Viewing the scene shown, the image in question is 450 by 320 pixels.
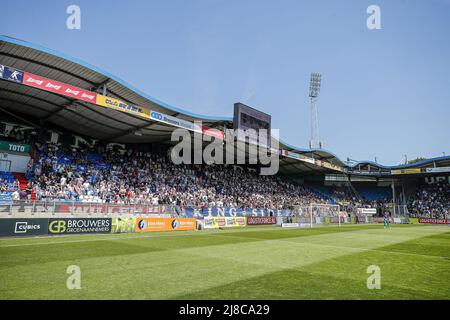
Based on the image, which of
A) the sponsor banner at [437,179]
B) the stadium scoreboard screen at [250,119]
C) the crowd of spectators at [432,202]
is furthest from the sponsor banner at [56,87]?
the sponsor banner at [437,179]

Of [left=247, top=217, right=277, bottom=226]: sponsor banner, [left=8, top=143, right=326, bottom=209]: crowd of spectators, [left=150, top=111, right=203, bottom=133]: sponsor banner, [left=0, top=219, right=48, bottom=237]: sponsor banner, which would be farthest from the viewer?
[left=247, top=217, right=277, bottom=226]: sponsor banner

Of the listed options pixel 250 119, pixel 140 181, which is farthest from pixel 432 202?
pixel 140 181

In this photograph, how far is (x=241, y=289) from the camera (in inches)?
229

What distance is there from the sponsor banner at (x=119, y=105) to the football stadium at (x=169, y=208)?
0.09 meters

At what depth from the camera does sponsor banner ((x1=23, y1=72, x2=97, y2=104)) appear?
18.6m

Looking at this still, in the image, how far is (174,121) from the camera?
27125 mm

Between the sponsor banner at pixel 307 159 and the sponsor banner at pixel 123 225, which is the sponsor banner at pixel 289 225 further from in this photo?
the sponsor banner at pixel 123 225

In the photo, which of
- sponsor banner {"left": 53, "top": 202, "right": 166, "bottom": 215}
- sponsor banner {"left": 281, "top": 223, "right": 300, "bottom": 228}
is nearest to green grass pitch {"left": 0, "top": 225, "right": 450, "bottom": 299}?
sponsor banner {"left": 53, "top": 202, "right": 166, "bottom": 215}

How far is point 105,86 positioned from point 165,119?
565cm

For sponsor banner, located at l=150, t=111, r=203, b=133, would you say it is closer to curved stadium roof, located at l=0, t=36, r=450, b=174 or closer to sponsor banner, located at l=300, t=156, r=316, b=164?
curved stadium roof, located at l=0, t=36, r=450, b=174

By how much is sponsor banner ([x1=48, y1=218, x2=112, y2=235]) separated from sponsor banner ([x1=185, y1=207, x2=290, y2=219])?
8.55m

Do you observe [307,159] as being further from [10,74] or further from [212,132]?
[10,74]
